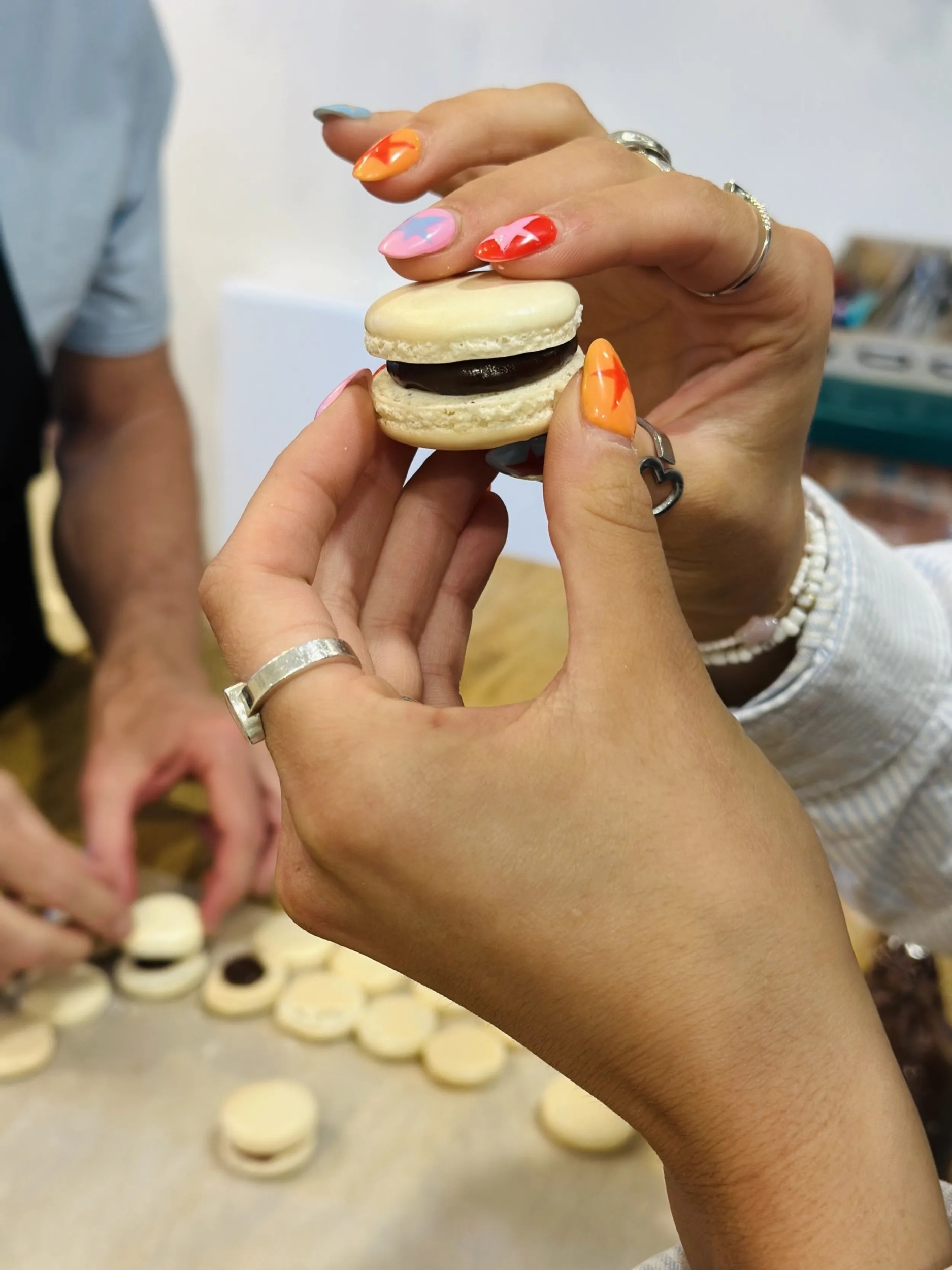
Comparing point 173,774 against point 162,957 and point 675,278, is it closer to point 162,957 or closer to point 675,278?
point 162,957

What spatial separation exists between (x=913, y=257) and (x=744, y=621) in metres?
1.00

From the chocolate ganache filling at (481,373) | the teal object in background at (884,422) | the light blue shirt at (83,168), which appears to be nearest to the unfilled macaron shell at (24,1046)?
the chocolate ganache filling at (481,373)

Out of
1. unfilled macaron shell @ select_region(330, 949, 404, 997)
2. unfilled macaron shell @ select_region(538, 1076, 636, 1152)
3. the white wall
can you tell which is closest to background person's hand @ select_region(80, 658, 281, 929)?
unfilled macaron shell @ select_region(330, 949, 404, 997)

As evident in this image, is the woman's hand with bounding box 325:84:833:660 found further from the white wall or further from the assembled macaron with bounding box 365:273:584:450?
the white wall

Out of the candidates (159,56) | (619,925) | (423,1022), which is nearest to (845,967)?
(619,925)

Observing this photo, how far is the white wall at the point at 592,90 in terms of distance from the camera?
4.94ft

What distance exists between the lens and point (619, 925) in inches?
16.2

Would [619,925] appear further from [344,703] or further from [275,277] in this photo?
[275,277]

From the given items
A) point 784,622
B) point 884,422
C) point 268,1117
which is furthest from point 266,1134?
point 884,422

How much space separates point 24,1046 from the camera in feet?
2.80

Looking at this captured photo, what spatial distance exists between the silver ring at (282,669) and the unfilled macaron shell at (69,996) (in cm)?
57

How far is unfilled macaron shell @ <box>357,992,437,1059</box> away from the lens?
86 centimetres

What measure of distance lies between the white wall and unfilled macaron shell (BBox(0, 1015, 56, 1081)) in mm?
1361

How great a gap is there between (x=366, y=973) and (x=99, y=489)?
736 millimetres
